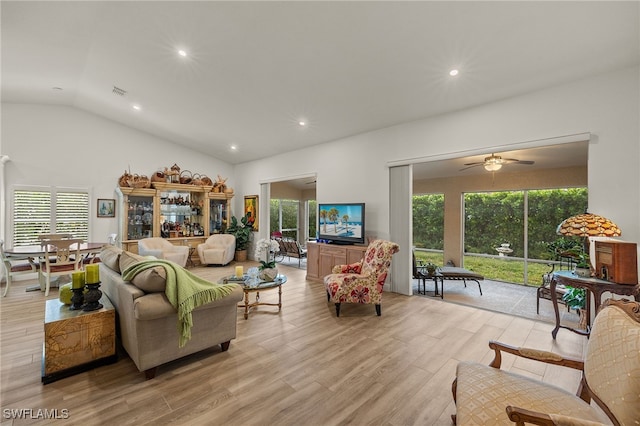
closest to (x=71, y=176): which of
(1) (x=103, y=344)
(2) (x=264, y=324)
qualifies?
(1) (x=103, y=344)

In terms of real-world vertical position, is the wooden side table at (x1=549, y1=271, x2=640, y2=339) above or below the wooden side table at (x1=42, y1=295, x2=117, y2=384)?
above

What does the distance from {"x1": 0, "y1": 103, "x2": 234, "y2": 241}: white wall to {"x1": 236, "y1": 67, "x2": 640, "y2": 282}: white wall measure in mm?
5079

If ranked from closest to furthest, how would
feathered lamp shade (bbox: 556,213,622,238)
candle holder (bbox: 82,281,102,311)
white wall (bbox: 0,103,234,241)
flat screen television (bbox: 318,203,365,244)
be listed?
candle holder (bbox: 82,281,102,311), feathered lamp shade (bbox: 556,213,622,238), flat screen television (bbox: 318,203,365,244), white wall (bbox: 0,103,234,241)

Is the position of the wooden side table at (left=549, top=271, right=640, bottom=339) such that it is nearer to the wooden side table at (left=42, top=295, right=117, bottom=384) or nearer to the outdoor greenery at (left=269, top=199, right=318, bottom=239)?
the wooden side table at (left=42, top=295, right=117, bottom=384)

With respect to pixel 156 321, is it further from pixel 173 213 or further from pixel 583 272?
pixel 173 213

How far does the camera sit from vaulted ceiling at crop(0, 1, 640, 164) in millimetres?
2609

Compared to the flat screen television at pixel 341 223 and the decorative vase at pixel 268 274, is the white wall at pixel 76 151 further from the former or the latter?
the decorative vase at pixel 268 274

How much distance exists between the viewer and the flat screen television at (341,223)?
5102mm

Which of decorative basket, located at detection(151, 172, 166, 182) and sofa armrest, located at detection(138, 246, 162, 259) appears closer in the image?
sofa armrest, located at detection(138, 246, 162, 259)

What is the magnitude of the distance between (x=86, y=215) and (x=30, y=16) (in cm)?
444

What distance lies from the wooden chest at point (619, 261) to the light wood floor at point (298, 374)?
842 millimetres

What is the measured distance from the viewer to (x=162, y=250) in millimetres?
6418

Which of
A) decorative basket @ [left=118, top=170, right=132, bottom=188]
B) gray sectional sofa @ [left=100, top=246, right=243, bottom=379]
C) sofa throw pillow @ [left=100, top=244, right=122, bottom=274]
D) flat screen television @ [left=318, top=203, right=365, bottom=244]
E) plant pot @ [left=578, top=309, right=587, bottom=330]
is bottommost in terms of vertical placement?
plant pot @ [left=578, top=309, right=587, bottom=330]

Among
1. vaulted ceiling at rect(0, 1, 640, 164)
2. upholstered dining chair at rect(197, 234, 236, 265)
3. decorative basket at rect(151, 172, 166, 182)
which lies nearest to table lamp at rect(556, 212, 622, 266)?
vaulted ceiling at rect(0, 1, 640, 164)
